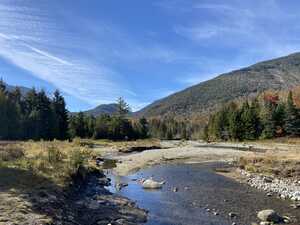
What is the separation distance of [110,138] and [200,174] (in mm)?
92044

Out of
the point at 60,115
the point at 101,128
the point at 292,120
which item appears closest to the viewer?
the point at 60,115

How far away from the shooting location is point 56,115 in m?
103

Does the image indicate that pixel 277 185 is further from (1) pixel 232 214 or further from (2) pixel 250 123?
(2) pixel 250 123

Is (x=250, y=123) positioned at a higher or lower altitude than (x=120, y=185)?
higher

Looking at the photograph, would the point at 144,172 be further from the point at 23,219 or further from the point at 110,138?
the point at 110,138

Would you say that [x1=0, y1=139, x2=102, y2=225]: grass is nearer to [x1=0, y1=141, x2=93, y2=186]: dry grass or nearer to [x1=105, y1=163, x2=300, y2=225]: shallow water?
[x1=0, y1=141, x2=93, y2=186]: dry grass

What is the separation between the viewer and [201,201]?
1162 inches

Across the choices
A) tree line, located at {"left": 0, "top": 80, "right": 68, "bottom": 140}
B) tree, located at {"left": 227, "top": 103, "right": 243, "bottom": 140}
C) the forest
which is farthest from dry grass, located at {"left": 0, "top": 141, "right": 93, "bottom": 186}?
tree, located at {"left": 227, "top": 103, "right": 243, "bottom": 140}

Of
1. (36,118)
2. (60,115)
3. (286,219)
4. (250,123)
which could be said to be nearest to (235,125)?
(250,123)

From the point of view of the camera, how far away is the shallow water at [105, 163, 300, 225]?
24.0 m

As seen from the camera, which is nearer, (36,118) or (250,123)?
(36,118)

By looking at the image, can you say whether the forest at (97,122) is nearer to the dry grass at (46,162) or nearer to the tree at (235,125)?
the tree at (235,125)

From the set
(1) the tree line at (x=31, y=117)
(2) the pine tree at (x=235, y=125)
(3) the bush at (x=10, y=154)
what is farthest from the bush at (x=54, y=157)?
(2) the pine tree at (x=235, y=125)

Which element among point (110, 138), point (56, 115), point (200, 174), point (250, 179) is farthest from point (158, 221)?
point (110, 138)
